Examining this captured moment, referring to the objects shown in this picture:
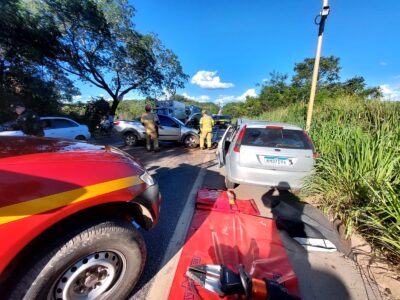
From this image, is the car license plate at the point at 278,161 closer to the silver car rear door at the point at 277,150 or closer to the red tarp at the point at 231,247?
the silver car rear door at the point at 277,150

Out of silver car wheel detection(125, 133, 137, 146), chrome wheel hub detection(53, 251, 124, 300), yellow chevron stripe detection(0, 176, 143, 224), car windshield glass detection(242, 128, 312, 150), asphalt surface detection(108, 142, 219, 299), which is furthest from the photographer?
silver car wheel detection(125, 133, 137, 146)

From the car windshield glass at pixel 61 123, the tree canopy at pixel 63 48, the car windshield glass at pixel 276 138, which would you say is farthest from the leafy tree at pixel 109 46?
the car windshield glass at pixel 276 138

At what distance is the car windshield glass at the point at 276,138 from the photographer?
4078 millimetres

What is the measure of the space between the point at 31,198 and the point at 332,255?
10.3 ft

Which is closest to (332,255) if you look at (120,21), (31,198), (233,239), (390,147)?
(233,239)

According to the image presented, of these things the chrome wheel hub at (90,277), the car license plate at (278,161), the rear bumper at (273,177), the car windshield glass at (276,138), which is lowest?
the chrome wheel hub at (90,277)

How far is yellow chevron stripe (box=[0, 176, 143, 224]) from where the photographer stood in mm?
1157

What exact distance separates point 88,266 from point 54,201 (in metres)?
0.61

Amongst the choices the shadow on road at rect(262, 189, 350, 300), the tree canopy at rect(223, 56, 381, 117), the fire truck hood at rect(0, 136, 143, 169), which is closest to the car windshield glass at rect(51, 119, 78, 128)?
the fire truck hood at rect(0, 136, 143, 169)

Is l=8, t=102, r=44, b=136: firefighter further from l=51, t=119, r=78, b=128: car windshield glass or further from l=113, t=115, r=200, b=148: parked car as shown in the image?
l=113, t=115, r=200, b=148: parked car

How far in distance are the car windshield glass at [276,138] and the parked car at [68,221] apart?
2615mm

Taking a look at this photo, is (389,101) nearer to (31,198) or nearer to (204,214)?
(204,214)

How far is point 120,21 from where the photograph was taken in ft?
52.4

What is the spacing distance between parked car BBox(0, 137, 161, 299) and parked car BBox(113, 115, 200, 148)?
25.7 ft
